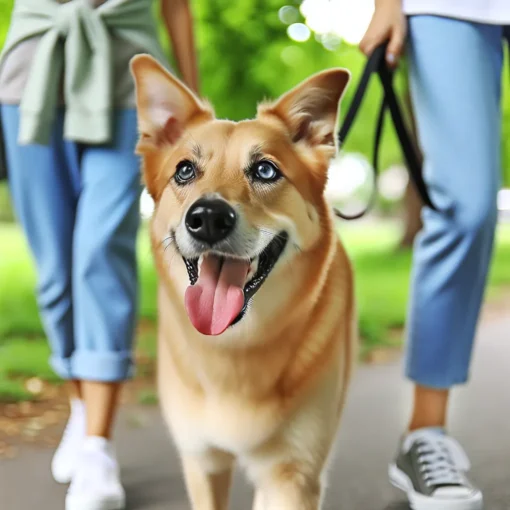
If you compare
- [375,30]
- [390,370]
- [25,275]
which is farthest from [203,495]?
[25,275]

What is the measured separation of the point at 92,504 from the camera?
4.56 ft

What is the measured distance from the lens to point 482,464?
1671 millimetres

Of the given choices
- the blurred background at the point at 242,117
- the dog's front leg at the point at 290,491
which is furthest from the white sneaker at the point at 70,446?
the dog's front leg at the point at 290,491

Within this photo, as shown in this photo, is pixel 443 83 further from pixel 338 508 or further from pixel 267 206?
pixel 338 508

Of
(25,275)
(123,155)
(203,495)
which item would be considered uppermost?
(123,155)

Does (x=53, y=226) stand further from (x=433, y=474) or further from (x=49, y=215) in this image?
(x=433, y=474)

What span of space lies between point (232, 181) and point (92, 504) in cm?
74

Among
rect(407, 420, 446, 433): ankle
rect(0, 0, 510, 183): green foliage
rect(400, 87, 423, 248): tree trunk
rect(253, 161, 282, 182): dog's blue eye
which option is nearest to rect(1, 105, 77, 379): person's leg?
rect(253, 161, 282, 182): dog's blue eye

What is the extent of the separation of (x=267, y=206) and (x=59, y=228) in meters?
0.65

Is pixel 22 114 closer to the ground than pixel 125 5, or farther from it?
closer to the ground

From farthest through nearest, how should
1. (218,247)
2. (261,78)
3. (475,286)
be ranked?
(261,78)
(475,286)
(218,247)

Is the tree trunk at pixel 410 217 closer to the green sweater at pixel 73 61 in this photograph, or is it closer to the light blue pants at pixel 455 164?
the light blue pants at pixel 455 164

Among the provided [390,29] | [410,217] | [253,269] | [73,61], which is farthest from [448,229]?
[410,217]

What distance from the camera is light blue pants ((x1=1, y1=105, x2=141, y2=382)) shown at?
4.90 ft
